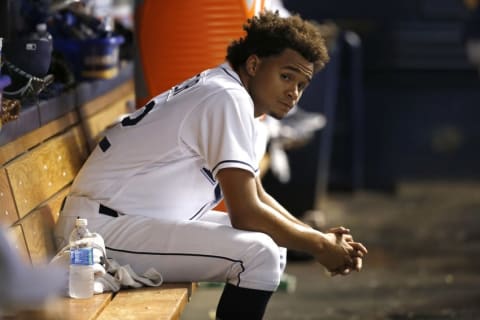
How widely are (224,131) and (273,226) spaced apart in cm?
39

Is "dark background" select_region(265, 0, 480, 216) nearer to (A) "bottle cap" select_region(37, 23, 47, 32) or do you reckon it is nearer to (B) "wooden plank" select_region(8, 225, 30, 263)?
(A) "bottle cap" select_region(37, 23, 47, 32)

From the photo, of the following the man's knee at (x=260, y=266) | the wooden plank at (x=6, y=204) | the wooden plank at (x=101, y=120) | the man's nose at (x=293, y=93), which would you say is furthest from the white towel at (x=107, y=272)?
the wooden plank at (x=101, y=120)

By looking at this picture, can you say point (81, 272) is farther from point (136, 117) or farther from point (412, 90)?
point (412, 90)

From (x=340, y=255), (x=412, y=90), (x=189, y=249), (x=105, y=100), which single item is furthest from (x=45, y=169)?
Result: (x=412, y=90)

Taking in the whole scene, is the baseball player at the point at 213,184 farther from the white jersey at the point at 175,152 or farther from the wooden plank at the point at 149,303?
the wooden plank at the point at 149,303

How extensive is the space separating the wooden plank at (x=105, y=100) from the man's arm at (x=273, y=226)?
1.76m

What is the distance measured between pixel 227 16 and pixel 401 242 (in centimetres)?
364

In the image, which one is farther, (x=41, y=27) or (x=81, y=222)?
(x=41, y=27)

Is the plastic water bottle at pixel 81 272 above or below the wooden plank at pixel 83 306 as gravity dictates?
above

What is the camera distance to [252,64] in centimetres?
500

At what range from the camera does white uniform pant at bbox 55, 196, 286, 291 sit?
Result: 4566mm

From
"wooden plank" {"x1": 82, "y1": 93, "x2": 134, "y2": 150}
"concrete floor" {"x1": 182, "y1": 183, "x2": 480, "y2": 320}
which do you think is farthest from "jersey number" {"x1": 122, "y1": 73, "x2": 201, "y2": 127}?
"concrete floor" {"x1": 182, "y1": 183, "x2": 480, "y2": 320}

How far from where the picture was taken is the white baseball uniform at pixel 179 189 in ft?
15.1

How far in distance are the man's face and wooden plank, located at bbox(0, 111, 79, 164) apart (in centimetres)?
90
